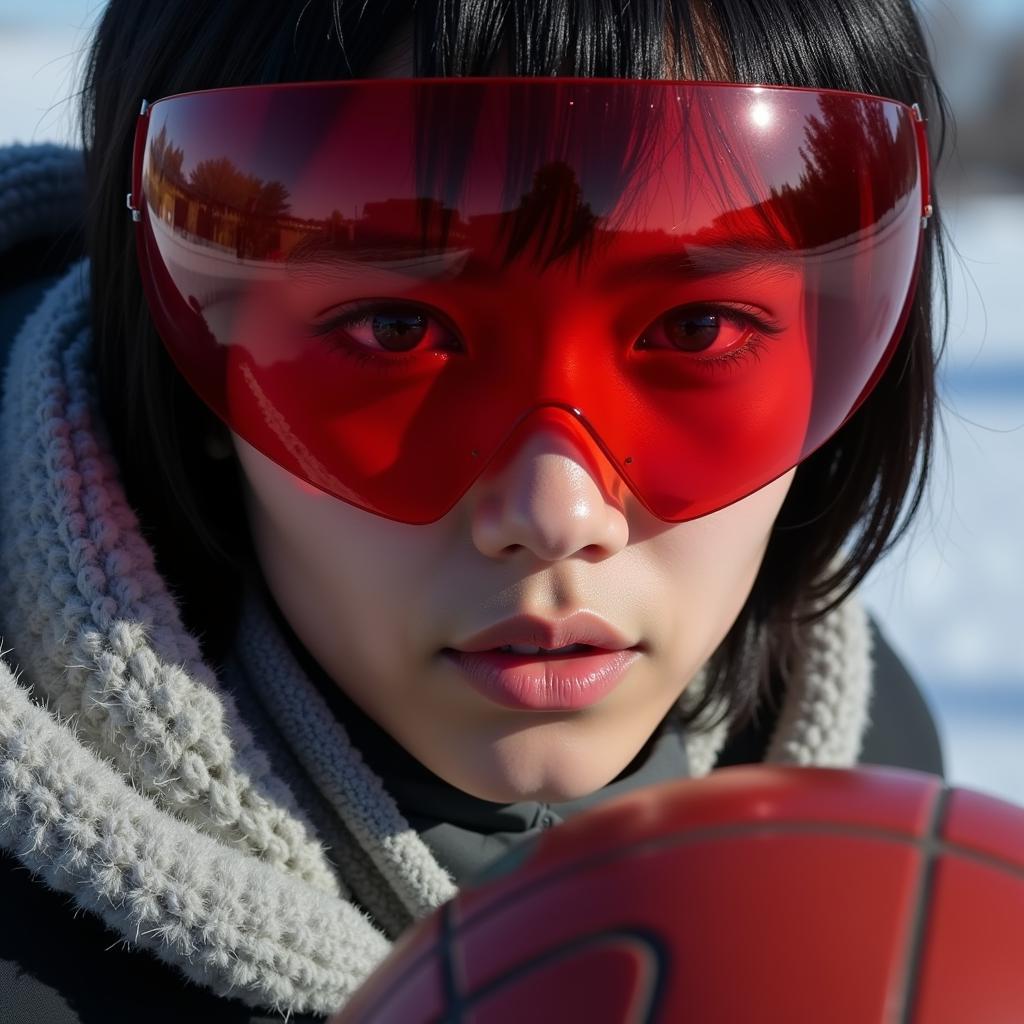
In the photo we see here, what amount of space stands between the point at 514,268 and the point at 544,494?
16cm

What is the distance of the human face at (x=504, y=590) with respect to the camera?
1.04m

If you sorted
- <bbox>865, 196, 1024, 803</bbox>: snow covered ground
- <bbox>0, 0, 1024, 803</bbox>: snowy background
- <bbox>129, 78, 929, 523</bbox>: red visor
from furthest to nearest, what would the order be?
1. <bbox>865, 196, 1024, 803</bbox>: snow covered ground
2. <bbox>0, 0, 1024, 803</bbox>: snowy background
3. <bbox>129, 78, 929, 523</bbox>: red visor

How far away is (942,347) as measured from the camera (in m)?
1.46

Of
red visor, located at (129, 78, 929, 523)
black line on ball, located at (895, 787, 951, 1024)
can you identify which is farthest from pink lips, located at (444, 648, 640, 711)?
black line on ball, located at (895, 787, 951, 1024)

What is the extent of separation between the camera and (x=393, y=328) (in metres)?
1.03

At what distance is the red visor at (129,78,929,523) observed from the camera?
985 mm

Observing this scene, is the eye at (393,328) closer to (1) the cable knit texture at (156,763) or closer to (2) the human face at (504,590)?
(2) the human face at (504,590)

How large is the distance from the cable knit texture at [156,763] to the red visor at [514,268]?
165 millimetres

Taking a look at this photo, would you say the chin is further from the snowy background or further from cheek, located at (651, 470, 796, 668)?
the snowy background

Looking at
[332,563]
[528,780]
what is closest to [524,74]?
[332,563]

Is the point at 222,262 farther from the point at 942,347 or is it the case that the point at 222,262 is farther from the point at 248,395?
the point at 942,347

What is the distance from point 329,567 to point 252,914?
27cm

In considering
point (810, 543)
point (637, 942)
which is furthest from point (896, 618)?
point (637, 942)

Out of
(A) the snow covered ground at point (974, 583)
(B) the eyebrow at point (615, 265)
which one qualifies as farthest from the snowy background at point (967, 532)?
(B) the eyebrow at point (615, 265)
